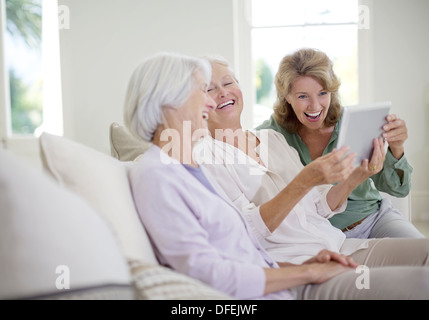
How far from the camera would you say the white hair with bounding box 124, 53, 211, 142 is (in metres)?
1.45

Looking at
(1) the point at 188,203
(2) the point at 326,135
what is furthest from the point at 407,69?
(1) the point at 188,203

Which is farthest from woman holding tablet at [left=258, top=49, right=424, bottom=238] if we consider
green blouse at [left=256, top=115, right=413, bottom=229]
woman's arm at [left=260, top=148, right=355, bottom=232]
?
woman's arm at [left=260, top=148, right=355, bottom=232]

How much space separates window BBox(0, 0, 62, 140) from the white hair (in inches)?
118

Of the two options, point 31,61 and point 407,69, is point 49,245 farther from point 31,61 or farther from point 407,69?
point 407,69

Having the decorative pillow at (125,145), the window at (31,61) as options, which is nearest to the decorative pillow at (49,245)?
the decorative pillow at (125,145)

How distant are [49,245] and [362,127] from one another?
1.26 meters

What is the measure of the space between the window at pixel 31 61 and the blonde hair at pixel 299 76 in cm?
249

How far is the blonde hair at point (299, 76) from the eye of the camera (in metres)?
2.24

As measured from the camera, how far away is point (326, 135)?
94.2 inches

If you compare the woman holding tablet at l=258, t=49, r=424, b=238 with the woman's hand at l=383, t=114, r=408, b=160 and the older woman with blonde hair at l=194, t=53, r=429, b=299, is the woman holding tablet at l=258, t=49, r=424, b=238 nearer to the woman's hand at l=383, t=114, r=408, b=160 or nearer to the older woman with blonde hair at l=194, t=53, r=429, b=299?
the woman's hand at l=383, t=114, r=408, b=160

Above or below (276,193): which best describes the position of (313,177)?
above

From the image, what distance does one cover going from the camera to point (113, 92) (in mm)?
4531

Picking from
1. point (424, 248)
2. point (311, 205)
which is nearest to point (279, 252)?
point (311, 205)

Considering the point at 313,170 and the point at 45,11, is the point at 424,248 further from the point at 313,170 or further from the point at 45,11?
the point at 45,11
